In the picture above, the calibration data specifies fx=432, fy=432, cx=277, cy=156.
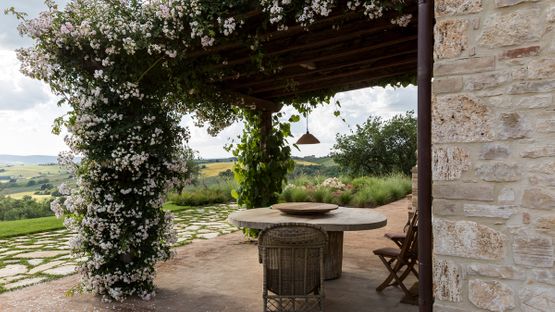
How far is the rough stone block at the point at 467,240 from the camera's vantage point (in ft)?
6.78

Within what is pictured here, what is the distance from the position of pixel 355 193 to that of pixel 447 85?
29.2 ft

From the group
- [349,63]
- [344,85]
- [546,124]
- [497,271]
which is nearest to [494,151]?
[546,124]

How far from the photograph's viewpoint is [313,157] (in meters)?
18.3

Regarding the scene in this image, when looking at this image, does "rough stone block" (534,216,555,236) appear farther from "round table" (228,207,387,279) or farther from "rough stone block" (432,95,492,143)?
"round table" (228,207,387,279)

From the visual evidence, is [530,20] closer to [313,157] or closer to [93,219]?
[93,219]

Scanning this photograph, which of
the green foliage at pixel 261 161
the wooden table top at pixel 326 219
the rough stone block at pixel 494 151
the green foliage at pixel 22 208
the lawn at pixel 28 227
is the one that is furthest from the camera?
the green foliage at pixel 22 208

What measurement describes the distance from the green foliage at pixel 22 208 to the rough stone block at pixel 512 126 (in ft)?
37.1

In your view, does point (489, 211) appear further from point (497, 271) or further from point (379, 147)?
point (379, 147)

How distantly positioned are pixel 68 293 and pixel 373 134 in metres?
14.2

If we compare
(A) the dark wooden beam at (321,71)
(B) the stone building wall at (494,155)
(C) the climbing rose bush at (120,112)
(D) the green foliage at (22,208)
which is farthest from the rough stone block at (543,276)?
(D) the green foliage at (22,208)

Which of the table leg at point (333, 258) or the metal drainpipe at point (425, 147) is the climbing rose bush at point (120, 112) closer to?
the metal drainpipe at point (425, 147)

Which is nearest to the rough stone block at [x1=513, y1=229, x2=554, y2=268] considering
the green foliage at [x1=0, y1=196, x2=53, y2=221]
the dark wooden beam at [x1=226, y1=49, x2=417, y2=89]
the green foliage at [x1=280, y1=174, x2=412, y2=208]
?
the dark wooden beam at [x1=226, y1=49, x2=417, y2=89]

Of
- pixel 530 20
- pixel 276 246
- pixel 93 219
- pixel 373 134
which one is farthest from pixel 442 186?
pixel 373 134

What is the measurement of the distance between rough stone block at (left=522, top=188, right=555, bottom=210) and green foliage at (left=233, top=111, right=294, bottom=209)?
4.52m
